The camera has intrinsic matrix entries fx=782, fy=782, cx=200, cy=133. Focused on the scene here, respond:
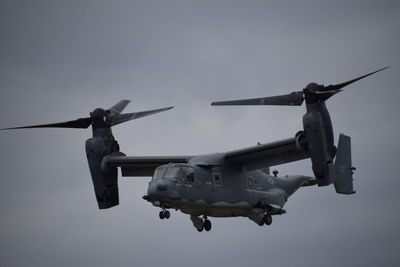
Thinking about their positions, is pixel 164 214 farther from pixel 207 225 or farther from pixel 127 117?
pixel 127 117

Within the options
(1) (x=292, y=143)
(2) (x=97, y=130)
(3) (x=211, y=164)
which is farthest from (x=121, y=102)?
(1) (x=292, y=143)

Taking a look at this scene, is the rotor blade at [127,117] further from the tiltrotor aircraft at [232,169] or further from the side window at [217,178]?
the side window at [217,178]

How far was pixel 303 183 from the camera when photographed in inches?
1634

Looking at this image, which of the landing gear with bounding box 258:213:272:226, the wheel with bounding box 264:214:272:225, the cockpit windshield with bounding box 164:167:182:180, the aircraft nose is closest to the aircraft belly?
the aircraft nose

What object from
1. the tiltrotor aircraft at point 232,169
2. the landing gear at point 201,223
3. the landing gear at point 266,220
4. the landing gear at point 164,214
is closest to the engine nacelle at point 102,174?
the tiltrotor aircraft at point 232,169

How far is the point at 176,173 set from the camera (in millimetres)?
34594

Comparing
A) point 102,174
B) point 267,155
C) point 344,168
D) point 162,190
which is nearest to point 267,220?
point 267,155

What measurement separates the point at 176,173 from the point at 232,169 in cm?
397

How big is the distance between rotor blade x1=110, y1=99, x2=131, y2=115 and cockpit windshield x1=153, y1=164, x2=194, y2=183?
6.46 m

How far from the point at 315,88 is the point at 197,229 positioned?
29.8ft

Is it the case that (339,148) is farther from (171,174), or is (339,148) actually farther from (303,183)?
(171,174)

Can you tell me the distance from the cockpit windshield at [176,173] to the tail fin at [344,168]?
7.36 metres

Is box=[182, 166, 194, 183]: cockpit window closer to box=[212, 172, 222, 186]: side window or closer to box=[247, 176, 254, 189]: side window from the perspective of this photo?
box=[212, 172, 222, 186]: side window

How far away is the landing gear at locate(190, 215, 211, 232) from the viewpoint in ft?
122
